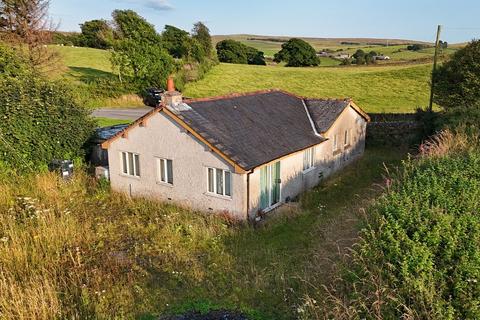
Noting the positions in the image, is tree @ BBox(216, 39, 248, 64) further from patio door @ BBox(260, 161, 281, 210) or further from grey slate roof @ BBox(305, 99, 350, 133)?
patio door @ BBox(260, 161, 281, 210)

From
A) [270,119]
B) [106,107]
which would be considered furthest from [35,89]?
[106,107]

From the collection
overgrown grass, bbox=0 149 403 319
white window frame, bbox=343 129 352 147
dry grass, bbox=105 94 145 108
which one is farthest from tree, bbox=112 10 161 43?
overgrown grass, bbox=0 149 403 319

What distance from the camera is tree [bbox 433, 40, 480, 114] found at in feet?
90.7

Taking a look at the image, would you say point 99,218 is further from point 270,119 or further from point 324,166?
point 324,166

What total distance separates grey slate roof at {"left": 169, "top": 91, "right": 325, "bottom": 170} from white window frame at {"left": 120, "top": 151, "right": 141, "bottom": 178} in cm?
342

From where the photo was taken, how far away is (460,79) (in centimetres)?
2853

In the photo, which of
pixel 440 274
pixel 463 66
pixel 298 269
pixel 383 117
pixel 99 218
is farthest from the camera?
pixel 383 117

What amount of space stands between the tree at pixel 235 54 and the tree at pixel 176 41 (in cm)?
1237

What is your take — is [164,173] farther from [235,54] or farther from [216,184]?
[235,54]

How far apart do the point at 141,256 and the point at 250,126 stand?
25.7 feet

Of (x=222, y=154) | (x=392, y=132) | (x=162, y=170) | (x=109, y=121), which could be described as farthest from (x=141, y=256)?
(x=109, y=121)

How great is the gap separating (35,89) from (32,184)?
5433mm

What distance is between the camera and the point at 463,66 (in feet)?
92.8

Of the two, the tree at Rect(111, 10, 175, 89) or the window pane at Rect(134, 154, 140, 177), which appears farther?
the tree at Rect(111, 10, 175, 89)
